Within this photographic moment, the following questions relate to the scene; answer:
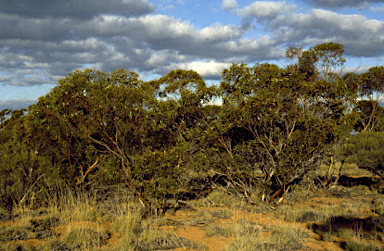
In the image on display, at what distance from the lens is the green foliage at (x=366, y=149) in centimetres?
1068

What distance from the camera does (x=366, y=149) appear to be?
35.9 ft

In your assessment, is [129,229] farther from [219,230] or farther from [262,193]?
[262,193]

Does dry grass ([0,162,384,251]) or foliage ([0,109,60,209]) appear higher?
foliage ([0,109,60,209])

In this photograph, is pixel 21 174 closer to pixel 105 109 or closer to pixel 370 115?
pixel 105 109

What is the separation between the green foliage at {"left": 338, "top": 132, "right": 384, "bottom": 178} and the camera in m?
10.7

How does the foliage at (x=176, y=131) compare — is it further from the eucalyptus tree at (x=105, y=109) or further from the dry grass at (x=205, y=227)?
the dry grass at (x=205, y=227)

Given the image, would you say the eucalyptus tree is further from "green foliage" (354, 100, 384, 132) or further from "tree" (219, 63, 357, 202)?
"green foliage" (354, 100, 384, 132)

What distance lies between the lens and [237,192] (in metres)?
10.1

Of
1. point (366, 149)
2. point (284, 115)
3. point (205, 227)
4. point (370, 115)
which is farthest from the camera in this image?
point (370, 115)

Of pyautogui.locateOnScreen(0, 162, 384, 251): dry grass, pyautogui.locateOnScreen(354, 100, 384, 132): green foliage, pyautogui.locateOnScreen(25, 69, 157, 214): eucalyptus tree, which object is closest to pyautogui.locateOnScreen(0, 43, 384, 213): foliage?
pyautogui.locateOnScreen(25, 69, 157, 214): eucalyptus tree

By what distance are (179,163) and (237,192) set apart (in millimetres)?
3270

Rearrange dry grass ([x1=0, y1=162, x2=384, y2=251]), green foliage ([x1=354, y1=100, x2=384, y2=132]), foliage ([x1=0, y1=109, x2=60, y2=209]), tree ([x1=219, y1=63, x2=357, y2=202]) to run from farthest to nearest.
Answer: green foliage ([x1=354, y1=100, x2=384, y2=132]) → tree ([x1=219, y1=63, x2=357, y2=202]) → foliage ([x1=0, y1=109, x2=60, y2=209]) → dry grass ([x1=0, y1=162, x2=384, y2=251])

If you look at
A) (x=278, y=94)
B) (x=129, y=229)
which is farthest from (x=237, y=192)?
(x=129, y=229)

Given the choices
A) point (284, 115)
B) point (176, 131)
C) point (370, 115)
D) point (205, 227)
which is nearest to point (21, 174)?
point (176, 131)
